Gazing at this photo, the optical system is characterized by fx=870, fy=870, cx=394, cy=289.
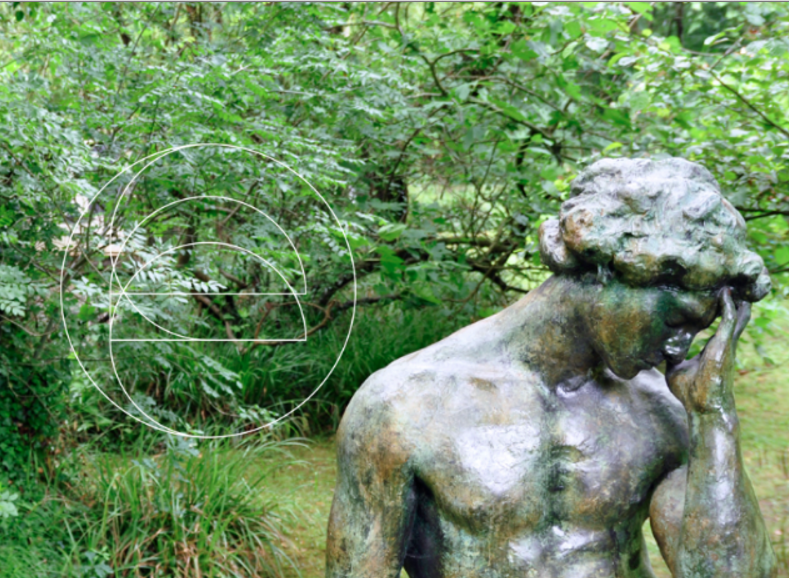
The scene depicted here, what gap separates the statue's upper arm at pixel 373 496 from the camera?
186cm

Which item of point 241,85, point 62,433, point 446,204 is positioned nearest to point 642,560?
point 241,85

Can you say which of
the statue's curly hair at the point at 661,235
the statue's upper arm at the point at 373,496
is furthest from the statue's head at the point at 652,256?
the statue's upper arm at the point at 373,496

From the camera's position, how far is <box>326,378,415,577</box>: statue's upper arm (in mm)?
1864

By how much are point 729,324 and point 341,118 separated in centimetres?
428

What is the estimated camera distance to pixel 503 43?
6.73 meters

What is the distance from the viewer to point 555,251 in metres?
1.82

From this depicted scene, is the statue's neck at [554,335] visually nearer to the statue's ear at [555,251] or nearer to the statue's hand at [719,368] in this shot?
the statue's ear at [555,251]

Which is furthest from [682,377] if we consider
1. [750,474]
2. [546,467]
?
[750,474]

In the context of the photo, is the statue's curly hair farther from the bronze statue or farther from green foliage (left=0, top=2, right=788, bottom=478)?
green foliage (left=0, top=2, right=788, bottom=478)

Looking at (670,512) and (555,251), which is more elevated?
(555,251)

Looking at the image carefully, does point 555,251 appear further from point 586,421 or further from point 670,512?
point 670,512

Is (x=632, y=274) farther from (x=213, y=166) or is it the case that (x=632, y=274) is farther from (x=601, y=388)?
(x=213, y=166)

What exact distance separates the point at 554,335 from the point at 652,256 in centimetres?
30

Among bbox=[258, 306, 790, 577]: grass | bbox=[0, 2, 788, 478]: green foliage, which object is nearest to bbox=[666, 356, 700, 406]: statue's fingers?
bbox=[0, 2, 788, 478]: green foliage
